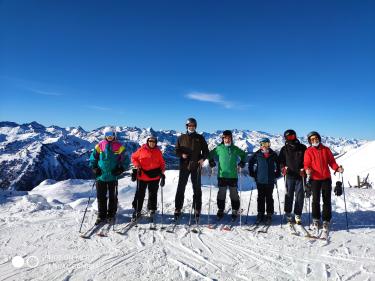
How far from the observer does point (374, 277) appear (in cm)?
513

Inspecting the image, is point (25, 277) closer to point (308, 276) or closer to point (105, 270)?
point (105, 270)

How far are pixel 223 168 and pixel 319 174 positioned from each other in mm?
2668

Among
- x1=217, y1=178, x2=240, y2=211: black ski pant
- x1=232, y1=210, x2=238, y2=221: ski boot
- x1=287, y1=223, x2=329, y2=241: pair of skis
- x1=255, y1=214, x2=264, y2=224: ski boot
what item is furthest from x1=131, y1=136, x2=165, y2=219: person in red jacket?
x1=287, y1=223, x2=329, y2=241: pair of skis

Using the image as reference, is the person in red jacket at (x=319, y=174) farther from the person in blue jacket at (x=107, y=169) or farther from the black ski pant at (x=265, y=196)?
the person in blue jacket at (x=107, y=169)

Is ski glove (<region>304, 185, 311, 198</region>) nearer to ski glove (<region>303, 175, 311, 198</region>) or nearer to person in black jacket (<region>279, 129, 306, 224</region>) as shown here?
ski glove (<region>303, 175, 311, 198</region>)

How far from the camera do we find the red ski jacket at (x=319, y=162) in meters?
7.88

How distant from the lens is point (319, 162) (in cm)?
788

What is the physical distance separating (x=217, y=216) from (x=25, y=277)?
5.59 m

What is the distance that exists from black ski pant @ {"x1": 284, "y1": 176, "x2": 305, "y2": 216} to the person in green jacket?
144cm

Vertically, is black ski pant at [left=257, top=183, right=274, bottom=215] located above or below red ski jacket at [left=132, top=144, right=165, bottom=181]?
below

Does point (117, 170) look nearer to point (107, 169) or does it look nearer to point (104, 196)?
point (107, 169)

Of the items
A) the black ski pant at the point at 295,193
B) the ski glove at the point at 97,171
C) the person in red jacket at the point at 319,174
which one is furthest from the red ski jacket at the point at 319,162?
the ski glove at the point at 97,171

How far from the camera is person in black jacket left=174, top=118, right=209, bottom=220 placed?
8.81 meters

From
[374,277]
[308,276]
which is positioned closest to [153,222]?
[308,276]
